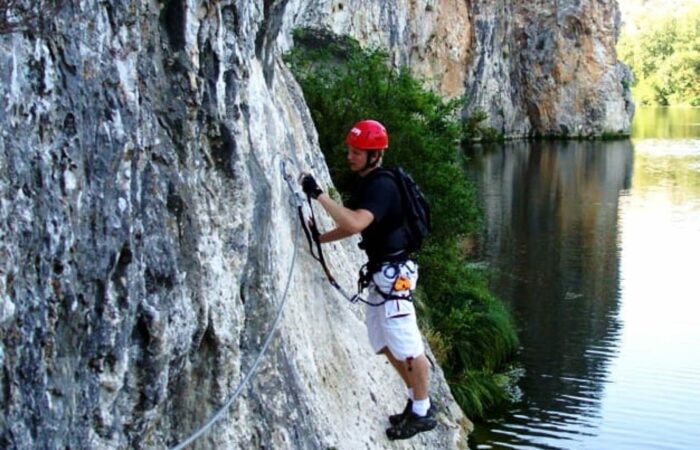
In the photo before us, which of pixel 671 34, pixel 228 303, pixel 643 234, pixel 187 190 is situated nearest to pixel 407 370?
pixel 228 303

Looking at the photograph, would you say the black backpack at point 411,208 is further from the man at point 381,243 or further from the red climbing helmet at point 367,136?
the red climbing helmet at point 367,136

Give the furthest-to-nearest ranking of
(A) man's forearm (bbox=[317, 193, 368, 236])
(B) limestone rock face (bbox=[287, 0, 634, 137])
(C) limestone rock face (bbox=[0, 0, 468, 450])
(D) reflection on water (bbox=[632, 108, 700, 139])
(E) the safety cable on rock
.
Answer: (D) reflection on water (bbox=[632, 108, 700, 139])
(B) limestone rock face (bbox=[287, 0, 634, 137])
(A) man's forearm (bbox=[317, 193, 368, 236])
(E) the safety cable on rock
(C) limestone rock face (bbox=[0, 0, 468, 450])

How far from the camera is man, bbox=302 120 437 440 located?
683 cm

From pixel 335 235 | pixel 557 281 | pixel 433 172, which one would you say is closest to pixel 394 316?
pixel 335 235

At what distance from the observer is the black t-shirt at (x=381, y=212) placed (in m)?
6.82

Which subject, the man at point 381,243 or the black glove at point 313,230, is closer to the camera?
the man at point 381,243

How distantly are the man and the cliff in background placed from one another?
0.50 meters

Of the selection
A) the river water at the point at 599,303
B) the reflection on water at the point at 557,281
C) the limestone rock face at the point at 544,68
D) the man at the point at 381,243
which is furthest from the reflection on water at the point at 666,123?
the man at the point at 381,243

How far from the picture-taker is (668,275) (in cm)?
2458

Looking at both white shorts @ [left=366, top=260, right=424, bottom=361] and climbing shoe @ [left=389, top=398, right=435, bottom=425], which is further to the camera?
climbing shoe @ [left=389, top=398, right=435, bottom=425]

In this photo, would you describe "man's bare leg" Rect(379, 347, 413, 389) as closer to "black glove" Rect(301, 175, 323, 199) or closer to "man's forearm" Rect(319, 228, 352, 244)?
"man's forearm" Rect(319, 228, 352, 244)

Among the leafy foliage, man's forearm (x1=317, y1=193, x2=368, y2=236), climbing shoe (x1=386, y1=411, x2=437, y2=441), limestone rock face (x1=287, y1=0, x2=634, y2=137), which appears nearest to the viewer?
man's forearm (x1=317, y1=193, x2=368, y2=236)

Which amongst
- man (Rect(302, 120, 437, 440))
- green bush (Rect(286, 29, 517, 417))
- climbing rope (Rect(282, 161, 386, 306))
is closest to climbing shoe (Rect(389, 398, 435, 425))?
man (Rect(302, 120, 437, 440))

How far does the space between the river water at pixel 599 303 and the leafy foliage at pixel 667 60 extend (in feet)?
269
